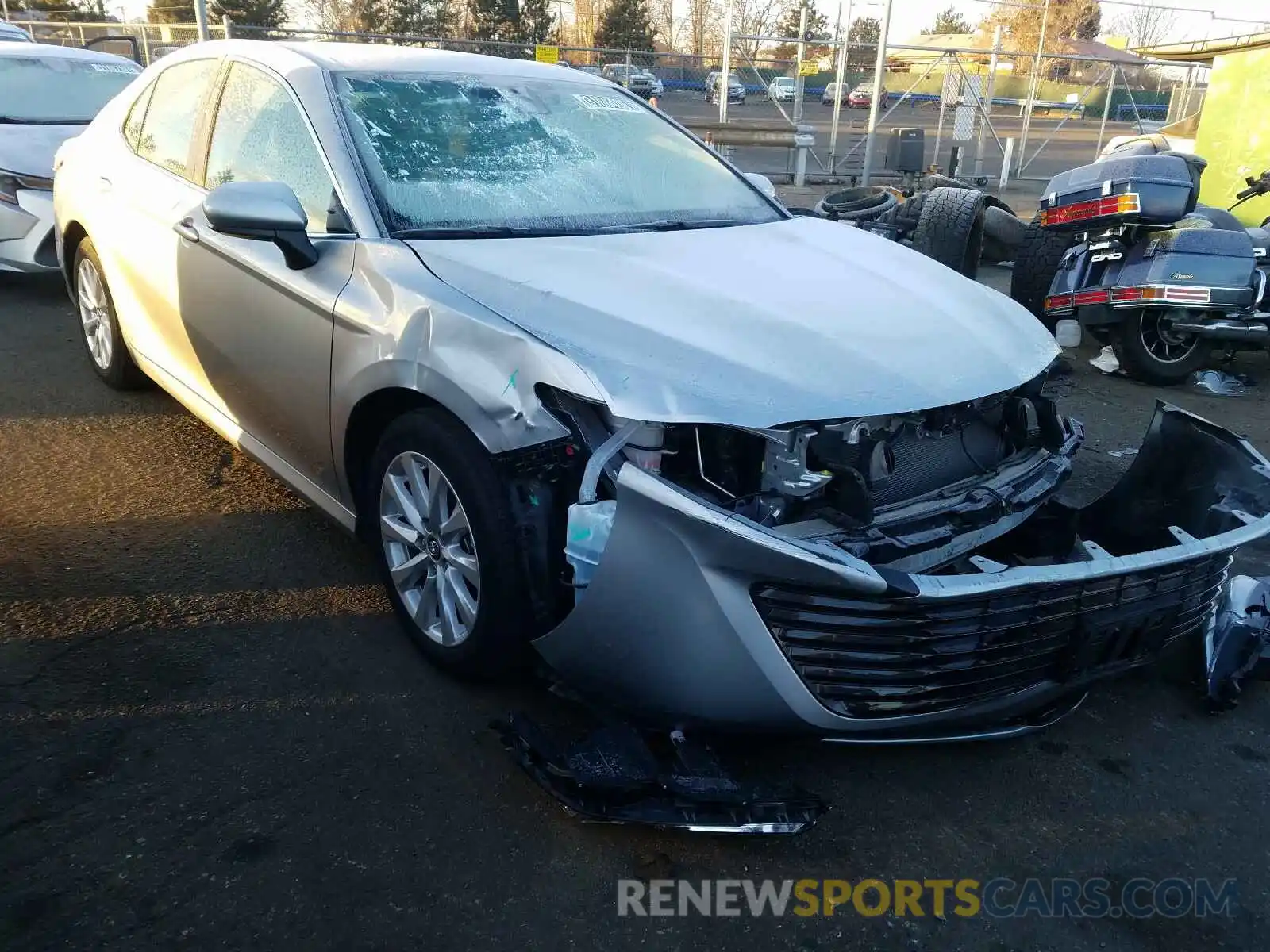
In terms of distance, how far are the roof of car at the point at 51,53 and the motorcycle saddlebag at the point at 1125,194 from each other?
7.66m

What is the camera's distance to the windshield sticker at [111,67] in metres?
8.23

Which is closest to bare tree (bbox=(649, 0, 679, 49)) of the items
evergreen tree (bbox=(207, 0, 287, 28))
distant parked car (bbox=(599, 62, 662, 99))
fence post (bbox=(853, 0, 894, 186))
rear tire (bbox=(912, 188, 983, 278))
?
evergreen tree (bbox=(207, 0, 287, 28))

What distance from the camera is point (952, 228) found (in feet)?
23.5

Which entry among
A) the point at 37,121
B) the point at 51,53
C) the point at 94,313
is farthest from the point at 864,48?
the point at 94,313

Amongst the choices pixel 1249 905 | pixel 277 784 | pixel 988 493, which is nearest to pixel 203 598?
pixel 277 784

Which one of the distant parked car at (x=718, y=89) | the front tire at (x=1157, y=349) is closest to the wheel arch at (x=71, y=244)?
the front tire at (x=1157, y=349)

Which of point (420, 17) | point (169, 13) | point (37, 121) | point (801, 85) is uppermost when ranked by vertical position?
point (420, 17)

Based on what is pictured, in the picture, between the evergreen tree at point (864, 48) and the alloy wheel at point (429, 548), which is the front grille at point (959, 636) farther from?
the evergreen tree at point (864, 48)

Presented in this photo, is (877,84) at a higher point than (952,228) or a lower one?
higher

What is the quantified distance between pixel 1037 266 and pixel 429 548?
5.74m

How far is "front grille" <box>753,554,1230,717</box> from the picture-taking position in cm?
221

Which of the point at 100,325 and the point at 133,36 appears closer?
the point at 100,325

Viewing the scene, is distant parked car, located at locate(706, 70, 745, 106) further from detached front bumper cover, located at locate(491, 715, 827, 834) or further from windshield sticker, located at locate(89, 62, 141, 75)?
detached front bumper cover, located at locate(491, 715, 827, 834)

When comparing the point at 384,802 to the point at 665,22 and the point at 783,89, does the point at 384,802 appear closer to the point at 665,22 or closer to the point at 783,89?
the point at 783,89
